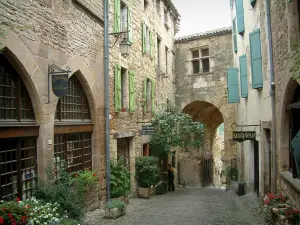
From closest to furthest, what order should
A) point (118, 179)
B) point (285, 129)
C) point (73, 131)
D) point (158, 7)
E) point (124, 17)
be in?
point (285, 129)
point (73, 131)
point (118, 179)
point (124, 17)
point (158, 7)

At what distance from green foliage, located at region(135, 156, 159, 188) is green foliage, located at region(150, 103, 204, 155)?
1.43m

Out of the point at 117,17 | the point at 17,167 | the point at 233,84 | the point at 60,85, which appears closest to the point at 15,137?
the point at 17,167

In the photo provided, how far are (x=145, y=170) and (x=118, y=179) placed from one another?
1970 mm

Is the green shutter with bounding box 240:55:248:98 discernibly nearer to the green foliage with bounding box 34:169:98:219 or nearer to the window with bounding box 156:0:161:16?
the window with bounding box 156:0:161:16

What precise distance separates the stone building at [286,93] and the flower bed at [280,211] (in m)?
0.18

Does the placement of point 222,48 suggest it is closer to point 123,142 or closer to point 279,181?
point 123,142

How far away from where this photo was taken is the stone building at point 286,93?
5.37 metres

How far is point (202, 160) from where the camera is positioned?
19.0m

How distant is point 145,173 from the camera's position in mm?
10781

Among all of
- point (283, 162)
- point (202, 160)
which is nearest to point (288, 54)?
point (283, 162)

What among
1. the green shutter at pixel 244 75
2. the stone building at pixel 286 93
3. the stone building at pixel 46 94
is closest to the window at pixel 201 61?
the green shutter at pixel 244 75

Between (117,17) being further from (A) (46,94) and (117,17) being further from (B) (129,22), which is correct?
(A) (46,94)

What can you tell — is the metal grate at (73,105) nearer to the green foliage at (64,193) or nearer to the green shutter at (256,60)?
the green foliage at (64,193)

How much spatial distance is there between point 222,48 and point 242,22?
16.1 ft
